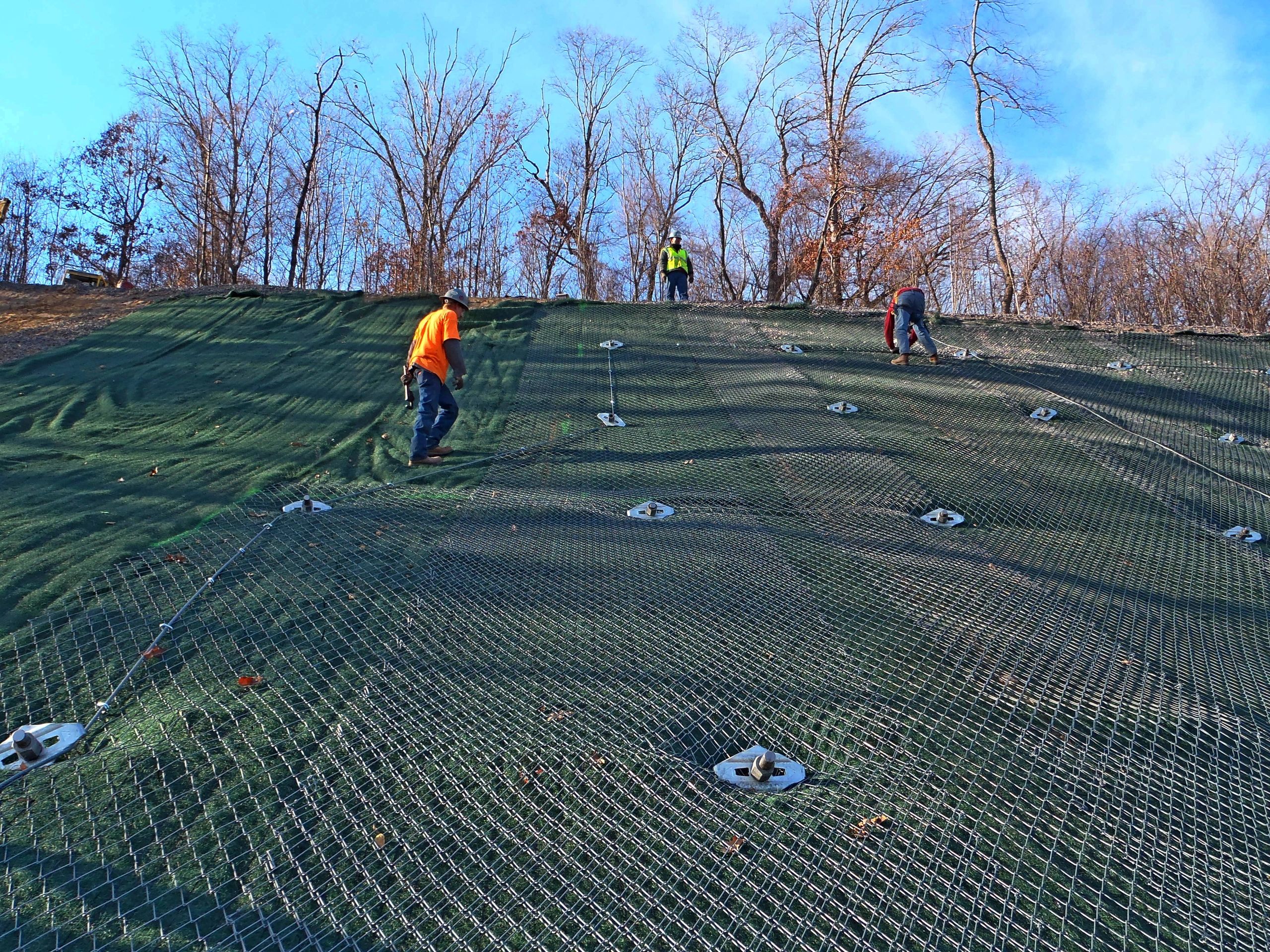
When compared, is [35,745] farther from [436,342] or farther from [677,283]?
[677,283]

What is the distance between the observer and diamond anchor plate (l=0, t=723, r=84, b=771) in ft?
6.24

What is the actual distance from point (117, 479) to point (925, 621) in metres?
4.80

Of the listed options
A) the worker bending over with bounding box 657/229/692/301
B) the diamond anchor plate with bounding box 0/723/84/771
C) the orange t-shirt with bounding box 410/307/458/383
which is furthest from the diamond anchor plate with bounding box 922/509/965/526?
the worker bending over with bounding box 657/229/692/301

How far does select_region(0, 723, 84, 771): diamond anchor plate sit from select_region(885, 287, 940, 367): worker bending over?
293 inches

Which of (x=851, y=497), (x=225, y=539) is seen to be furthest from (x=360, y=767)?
(x=851, y=497)

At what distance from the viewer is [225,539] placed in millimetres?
3615

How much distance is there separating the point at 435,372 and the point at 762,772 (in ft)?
13.2

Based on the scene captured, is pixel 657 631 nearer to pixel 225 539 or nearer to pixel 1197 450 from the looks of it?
pixel 225 539

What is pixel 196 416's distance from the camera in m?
6.20

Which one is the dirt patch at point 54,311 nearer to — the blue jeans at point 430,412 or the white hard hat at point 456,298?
the blue jeans at point 430,412

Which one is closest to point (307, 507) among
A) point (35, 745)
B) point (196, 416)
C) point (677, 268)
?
point (35, 745)

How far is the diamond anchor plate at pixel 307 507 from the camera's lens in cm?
407

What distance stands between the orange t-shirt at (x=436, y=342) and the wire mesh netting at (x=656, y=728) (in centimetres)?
115

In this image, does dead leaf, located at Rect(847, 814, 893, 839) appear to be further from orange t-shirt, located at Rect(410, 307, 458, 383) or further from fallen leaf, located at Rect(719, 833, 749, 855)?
orange t-shirt, located at Rect(410, 307, 458, 383)
